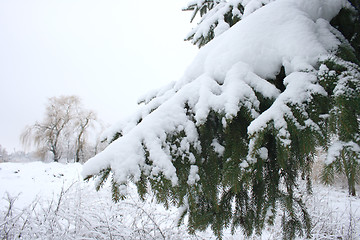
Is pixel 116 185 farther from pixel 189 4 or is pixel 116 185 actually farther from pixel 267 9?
pixel 189 4

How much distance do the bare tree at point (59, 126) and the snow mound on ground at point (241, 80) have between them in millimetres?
19900

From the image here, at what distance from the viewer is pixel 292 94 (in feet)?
2.61

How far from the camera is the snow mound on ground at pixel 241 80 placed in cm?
86

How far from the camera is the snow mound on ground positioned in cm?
86

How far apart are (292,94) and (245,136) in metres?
0.34

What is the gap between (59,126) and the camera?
19.5 metres

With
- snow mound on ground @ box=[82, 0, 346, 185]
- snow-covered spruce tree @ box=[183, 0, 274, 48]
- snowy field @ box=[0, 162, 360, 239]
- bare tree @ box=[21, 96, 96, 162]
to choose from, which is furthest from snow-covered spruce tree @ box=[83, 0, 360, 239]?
bare tree @ box=[21, 96, 96, 162]

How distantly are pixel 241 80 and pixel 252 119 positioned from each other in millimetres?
210

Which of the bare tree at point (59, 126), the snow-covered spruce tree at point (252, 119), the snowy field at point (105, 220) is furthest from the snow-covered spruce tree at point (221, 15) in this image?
the bare tree at point (59, 126)

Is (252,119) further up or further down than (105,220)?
further up

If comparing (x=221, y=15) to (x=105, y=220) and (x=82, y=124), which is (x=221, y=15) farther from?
(x=82, y=124)

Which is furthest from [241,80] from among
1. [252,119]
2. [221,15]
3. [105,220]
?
[105,220]

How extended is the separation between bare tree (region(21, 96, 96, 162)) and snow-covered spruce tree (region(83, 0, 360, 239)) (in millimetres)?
19896

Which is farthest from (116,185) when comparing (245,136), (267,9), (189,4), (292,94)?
(189,4)
